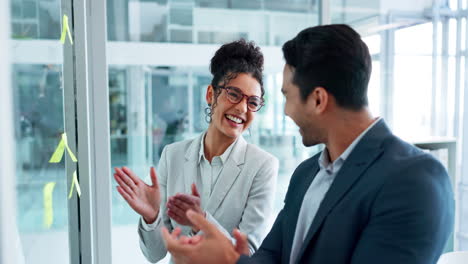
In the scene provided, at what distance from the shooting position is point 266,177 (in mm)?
1641

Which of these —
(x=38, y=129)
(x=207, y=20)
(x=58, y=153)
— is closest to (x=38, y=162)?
(x=38, y=129)

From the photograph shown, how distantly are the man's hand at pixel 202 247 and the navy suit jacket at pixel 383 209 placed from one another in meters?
0.06

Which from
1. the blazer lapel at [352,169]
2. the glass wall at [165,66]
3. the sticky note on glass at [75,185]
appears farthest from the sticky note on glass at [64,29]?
the blazer lapel at [352,169]

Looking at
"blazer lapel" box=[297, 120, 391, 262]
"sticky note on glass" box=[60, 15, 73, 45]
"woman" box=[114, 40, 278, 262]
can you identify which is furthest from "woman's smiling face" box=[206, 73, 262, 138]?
"sticky note on glass" box=[60, 15, 73, 45]

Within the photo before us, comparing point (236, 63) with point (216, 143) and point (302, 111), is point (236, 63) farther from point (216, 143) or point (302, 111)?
point (302, 111)

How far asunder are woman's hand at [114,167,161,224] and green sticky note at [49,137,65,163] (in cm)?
49

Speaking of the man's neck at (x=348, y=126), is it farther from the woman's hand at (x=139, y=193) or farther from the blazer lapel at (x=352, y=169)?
the woman's hand at (x=139, y=193)

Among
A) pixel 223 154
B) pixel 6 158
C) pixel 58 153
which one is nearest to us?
pixel 6 158

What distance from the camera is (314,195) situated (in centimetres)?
123

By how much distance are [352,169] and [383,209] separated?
0.15 m

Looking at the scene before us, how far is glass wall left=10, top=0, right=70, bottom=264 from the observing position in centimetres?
129

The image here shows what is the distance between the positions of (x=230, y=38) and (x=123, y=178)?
1648 mm

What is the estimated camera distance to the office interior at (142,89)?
1.63 meters

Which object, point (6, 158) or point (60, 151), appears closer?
point (6, 158)
